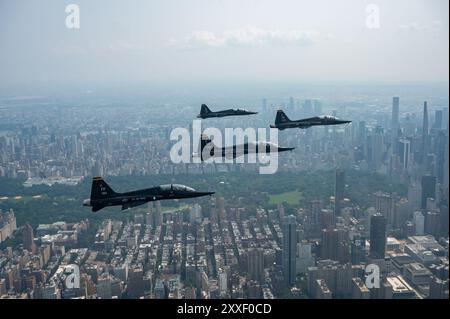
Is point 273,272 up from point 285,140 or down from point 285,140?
down

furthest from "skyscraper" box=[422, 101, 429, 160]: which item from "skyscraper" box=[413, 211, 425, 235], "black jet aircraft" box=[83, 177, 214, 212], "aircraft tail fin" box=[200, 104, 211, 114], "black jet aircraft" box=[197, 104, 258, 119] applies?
"black jet aircraft" box=[83, 177, 214, 212]

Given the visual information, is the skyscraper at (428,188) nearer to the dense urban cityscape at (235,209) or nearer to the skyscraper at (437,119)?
the dense urban cityscape at (235,209)

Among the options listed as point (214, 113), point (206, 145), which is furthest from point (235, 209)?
point (206, 145)

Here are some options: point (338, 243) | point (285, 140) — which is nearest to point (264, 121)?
point (285, 140)

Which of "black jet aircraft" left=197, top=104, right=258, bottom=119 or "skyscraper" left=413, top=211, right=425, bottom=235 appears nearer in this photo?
"black jet aircraft" left=197, top=104, right=258, bottom=119

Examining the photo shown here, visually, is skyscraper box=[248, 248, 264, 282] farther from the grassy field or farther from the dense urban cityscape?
the grassy field

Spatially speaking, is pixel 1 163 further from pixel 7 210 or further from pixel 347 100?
pixel 347 100
